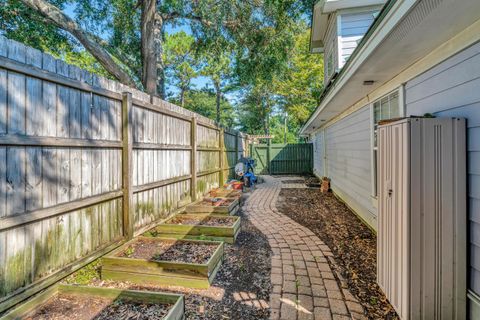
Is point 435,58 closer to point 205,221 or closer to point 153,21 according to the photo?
point 205,221

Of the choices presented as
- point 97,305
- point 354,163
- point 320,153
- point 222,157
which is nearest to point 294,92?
point 320,153

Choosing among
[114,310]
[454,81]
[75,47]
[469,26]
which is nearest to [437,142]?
[454,81]

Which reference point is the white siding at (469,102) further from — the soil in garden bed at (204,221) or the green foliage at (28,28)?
the green foliage at (28,28)

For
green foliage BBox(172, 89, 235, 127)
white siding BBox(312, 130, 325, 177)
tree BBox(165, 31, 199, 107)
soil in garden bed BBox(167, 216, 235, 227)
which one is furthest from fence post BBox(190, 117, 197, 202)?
green foliage BBox(172, 89, 235, 127)

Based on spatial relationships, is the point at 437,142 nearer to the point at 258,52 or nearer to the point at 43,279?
the point at 43,279

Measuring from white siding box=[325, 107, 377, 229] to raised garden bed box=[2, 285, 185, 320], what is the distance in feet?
11.4

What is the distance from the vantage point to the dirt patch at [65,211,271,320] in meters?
2.15

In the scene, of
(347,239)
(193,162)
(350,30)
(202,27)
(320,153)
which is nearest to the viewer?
(347,239)

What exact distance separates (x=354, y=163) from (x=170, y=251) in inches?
170

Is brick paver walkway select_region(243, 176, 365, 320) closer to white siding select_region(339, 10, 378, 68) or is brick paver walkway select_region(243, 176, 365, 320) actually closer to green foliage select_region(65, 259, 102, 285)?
green foliage select_region(65, 259, 102, 285)

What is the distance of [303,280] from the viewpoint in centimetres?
266

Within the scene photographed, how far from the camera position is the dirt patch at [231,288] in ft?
7.06

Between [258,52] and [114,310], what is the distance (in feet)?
24.1

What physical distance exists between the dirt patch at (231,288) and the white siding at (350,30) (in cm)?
540
